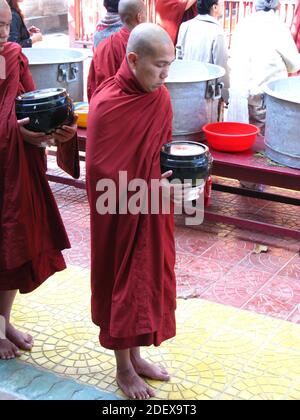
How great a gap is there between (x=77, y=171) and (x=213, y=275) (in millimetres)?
1310

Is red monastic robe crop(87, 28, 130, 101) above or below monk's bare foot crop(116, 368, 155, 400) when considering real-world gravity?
above

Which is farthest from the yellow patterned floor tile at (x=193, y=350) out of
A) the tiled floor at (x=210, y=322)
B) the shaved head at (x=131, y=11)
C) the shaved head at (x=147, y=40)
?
the shaved head at (x=131, y=11)

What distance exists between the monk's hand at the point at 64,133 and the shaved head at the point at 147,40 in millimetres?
519

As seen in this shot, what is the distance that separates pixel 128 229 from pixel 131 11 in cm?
212

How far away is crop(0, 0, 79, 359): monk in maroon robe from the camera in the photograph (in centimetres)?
270

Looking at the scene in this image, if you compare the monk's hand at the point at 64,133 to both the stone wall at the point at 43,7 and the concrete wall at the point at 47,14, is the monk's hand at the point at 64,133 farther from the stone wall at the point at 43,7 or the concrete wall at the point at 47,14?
the stone wall at the point at 43,7

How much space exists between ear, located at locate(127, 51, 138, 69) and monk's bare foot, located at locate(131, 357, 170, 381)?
4.29ft

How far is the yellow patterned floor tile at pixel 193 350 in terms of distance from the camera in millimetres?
2789

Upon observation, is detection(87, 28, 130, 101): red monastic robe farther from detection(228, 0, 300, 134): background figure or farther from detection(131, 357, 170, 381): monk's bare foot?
detection(131, 357, 170, 381): monk's bare foot

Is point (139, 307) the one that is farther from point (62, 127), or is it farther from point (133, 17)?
point (133, 17)

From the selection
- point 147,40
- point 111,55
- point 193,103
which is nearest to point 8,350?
point 147,40

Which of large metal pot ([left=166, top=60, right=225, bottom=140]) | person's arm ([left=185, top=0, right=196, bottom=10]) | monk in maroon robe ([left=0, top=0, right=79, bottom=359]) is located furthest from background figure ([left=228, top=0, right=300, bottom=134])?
monk in maroon robe ([left=0, top=0, right=79, bottom=359])

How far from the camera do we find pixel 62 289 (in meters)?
3.64

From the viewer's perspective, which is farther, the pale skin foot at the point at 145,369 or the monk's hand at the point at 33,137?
the pale skin foot at the point at 145,369
